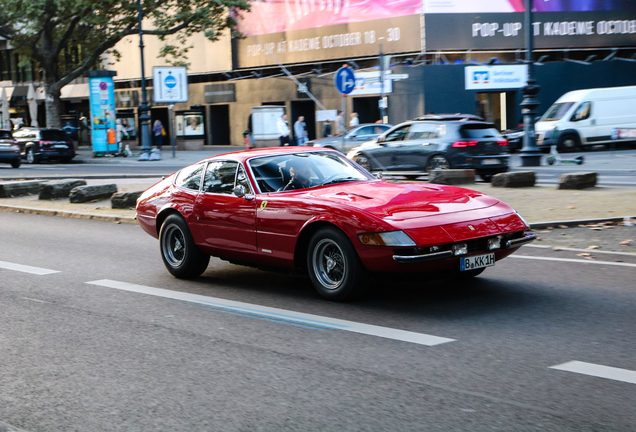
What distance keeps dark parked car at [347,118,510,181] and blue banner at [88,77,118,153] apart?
22.6 m

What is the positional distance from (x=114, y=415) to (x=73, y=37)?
42199 millimetres

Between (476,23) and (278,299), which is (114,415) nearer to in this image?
(278,299)

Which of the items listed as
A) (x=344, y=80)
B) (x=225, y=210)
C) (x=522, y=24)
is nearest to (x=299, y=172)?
(x=225, y=210)

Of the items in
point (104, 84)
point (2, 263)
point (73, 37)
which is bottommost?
point (2, 263)

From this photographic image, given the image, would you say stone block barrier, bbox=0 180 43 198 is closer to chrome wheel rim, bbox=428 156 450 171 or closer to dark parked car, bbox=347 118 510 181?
dark parked car, bbox=347 118 510 181

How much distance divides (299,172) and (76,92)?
52.9 metres

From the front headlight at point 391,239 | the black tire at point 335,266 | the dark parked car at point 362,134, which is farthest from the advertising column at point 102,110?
the front headlight at point 391,239

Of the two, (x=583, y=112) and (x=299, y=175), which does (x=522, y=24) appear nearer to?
(x=583, y=112)

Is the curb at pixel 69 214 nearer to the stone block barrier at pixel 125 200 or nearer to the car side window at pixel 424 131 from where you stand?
the stone block barrier at pixel 125 200

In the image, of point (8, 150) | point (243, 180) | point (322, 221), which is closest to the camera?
point (322, 221)

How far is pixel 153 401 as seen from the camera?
4.46 metres

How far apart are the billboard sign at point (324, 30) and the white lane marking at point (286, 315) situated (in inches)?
1202

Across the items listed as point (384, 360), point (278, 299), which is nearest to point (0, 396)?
point (384, 360)

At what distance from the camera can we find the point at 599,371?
4.67 metres
